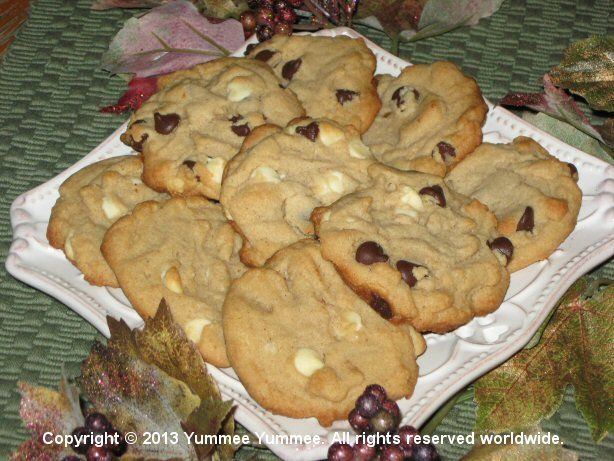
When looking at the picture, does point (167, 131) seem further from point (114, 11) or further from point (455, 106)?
→ point (114, 11)

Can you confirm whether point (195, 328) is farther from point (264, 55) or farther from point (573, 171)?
point (573, 171)

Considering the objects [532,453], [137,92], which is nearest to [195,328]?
[532,453]

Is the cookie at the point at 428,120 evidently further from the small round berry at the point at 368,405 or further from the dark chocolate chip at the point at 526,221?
the small round berry at the point at 368,405

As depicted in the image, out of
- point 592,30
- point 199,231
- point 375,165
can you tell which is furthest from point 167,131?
point 592,30

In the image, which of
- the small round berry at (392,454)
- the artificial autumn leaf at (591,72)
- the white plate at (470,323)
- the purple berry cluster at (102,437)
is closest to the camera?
the small round berry at (392,454)

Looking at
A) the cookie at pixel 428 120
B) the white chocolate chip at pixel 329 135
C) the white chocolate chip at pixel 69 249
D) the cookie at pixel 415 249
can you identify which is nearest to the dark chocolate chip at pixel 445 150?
the cookie at pixel 428 120

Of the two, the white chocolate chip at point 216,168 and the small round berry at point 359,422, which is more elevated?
the white chocolate chip at point 216,168
